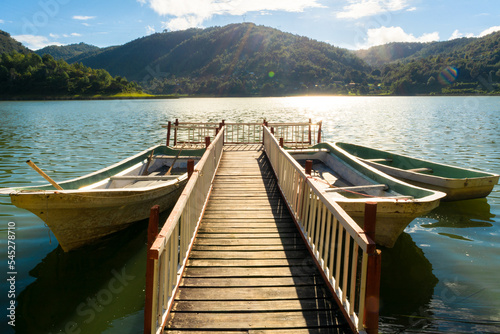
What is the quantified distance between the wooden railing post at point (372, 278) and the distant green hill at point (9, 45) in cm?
19051

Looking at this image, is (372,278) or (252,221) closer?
(372,278)

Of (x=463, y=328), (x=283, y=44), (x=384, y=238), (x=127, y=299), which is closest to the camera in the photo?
(x=463, y=328)

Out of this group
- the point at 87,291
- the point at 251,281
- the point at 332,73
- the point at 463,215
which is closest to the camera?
the point at 251,281

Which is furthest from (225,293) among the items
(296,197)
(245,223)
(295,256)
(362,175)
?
(362,175)

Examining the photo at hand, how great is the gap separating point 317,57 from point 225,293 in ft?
585

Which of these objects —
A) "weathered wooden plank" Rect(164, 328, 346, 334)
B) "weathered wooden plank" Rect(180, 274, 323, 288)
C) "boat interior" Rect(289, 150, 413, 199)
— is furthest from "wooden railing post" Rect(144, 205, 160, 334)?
"boat interior" Rect(289, 150, 413, 199)

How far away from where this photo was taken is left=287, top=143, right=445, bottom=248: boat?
532 centimetres

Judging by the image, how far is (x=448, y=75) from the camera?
133625 millimetres

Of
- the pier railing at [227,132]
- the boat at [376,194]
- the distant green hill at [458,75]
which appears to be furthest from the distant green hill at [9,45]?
the boat at [376,194]

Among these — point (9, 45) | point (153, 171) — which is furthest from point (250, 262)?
point (9, 45)

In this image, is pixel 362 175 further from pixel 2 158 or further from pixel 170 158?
pixel 2 158

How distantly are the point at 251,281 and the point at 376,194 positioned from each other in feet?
13.5

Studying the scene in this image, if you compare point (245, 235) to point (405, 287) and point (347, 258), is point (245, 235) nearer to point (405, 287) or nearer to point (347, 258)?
point (347, 258)

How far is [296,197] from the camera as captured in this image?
5.95 meters
